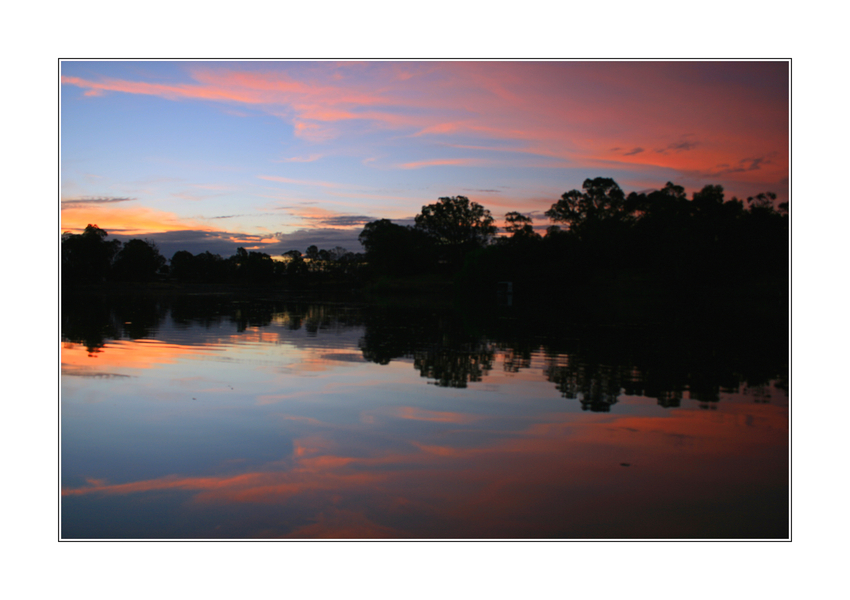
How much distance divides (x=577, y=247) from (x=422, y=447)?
6995cm

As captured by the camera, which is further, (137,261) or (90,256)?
(137,261)

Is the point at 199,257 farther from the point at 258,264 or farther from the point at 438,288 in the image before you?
the point at 438,288

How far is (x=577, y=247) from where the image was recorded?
7306 centimetres

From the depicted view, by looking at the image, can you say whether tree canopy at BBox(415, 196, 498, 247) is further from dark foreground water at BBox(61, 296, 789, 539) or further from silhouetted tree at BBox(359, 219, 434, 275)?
dark foreground water at BBox(61, 296, 789, 539)

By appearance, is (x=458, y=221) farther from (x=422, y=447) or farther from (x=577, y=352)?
(x=422, y=447)

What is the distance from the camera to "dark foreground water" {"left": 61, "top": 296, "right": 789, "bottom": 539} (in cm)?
491

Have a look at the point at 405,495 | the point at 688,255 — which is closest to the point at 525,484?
the point at 405,495

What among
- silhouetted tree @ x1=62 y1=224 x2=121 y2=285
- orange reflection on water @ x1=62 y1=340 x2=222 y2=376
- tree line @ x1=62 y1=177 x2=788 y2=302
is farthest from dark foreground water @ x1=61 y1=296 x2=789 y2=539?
silhouetted tree @ x1=62 y1=224 x2=121 y2=285

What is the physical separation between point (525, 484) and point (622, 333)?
15.3 metres

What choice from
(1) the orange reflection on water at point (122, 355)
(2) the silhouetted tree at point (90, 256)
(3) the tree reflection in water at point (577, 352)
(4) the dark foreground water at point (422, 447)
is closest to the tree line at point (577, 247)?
(2) the silhouetted tree at point (90, 256)

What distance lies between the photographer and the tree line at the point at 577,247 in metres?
56.1

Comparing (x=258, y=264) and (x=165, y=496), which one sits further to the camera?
(x=258, y=264)

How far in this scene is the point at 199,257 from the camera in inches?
4980

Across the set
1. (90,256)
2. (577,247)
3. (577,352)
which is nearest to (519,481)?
(577,352)
